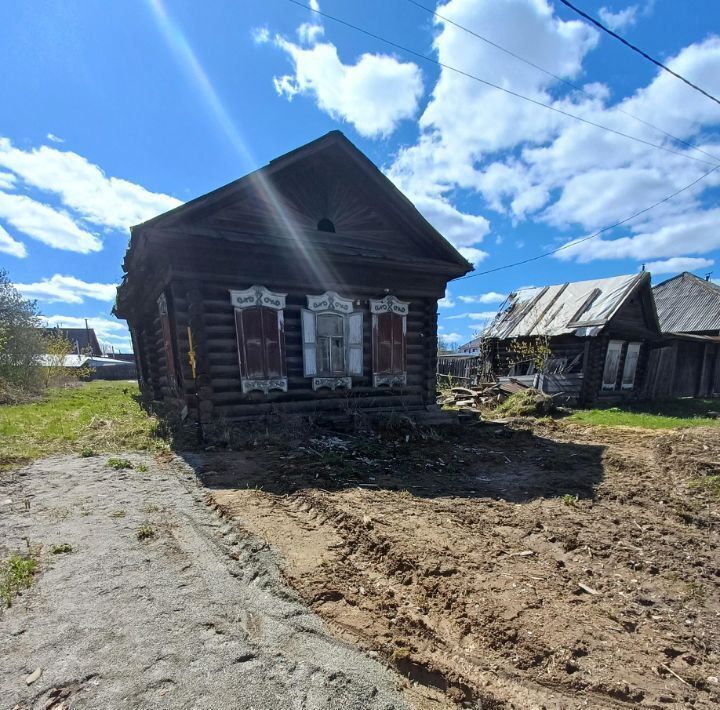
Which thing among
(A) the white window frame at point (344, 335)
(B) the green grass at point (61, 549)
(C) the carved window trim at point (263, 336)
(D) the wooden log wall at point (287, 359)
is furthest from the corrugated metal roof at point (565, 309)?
(B) the green grass at point (61, 549)

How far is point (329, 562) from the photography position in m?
3.00

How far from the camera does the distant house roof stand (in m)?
21.2

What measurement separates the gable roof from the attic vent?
0.17 meters

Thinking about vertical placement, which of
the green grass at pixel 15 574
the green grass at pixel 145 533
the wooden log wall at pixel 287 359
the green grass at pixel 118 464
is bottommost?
the green grass at pixel 118 464

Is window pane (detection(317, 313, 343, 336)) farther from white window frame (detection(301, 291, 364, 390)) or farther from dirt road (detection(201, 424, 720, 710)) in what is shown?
dirt road (detection(201, 424, 720, 710))

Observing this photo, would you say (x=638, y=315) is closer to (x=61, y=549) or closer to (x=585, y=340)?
(x=585, y=340)

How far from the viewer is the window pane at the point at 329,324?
8.49 metres

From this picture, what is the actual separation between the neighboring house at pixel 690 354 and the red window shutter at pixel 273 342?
16.0m

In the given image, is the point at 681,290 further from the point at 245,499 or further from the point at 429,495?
the point at 245,499

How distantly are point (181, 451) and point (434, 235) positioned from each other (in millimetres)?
7455

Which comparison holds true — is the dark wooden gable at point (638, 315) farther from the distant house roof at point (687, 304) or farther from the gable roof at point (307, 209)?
the gable roof at point (307, 209)

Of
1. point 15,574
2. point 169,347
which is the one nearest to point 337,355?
point 169,347

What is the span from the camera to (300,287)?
8195 millimetres

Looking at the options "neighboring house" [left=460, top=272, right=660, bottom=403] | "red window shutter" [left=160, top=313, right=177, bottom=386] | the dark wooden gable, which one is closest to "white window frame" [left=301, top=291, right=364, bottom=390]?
"red window shutter" [left=160, top=313, right=177, bottom=386]
